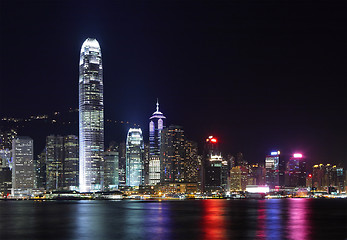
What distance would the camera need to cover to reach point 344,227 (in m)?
87.9

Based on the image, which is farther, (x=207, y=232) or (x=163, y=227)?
(x=163, y=227)

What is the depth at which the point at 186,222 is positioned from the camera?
96438 mm

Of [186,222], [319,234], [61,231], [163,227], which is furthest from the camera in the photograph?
[186,222]

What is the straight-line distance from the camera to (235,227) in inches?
3374

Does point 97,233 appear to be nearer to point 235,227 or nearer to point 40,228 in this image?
point 40,228

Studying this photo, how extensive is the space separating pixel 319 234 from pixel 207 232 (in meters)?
16.2

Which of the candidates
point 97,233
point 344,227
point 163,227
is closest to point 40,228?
point 97,233

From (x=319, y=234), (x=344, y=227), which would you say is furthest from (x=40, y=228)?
(x=344, y=227)

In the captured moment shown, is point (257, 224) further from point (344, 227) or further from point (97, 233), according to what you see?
point (97, 233)

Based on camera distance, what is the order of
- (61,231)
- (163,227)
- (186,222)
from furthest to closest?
(186,222) → (163,227) → (61,231)

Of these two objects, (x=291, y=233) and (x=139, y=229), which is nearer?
(x=291, y=233)

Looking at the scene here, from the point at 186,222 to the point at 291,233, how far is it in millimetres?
24702

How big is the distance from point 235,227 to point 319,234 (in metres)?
14.5

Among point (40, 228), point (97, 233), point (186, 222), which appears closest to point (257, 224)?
point (186, 222)
